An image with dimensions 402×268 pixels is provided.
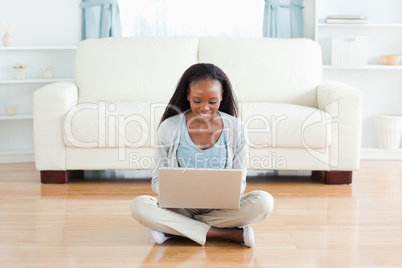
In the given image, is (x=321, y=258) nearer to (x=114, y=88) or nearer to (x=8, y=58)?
(x=114, y=88)

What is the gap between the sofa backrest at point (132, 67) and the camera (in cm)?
401

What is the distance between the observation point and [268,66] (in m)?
4.07

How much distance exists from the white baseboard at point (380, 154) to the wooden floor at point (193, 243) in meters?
0.80

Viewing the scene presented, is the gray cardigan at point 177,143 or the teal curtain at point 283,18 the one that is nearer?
the gray cardigan at point 177,143

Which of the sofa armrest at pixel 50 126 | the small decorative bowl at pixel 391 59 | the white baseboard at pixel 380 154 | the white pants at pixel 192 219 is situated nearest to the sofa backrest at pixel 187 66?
the sofa armrest at pixel 50 126

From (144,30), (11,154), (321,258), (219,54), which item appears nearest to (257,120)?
(219,54)

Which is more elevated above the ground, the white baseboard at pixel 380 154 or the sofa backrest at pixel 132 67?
the sofa backrest at pixel 132 67

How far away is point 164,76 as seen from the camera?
4.04 metres

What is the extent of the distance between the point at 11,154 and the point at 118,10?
4.55 ft

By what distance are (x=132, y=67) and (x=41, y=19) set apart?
1075 mm

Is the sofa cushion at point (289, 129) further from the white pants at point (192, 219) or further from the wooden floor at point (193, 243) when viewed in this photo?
the white pants at point (192, 219)

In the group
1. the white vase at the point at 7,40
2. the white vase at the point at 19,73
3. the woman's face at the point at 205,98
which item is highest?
the white vase at the point at 7,40

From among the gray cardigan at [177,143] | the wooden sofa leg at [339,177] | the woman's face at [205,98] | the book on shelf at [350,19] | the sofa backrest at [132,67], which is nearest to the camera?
the woman's face at [205,98]

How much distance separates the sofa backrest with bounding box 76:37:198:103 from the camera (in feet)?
13.1
